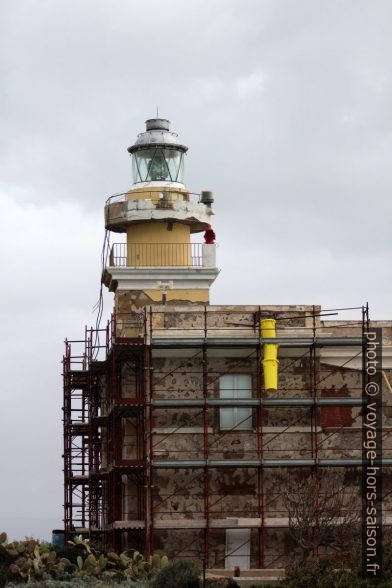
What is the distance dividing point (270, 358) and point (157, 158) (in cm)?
1168

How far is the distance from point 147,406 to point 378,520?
7.77 m

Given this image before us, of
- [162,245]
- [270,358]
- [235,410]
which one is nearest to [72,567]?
[235,410]

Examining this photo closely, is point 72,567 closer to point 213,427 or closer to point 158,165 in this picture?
point 213,427

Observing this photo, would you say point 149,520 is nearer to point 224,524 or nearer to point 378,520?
point 224,524

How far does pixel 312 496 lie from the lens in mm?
56844

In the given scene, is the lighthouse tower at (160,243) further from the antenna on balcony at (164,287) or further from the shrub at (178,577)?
the shrub at (178,577)

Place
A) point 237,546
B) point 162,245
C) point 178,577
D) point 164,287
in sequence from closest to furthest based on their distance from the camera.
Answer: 1. point 178,577
2. point 237,546
3. point 164,287
4. point 162,245

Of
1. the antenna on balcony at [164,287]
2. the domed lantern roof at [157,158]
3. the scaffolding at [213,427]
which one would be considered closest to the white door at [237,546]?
the scaffolding at [213,427]

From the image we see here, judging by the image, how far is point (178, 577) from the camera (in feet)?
165

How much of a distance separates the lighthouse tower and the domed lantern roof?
0.05 meters

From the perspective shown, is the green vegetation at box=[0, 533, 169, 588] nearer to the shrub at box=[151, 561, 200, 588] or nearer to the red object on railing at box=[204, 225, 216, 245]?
the shrub at box=[151, 561, 200, 588]

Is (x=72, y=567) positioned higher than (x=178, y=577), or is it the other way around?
(x=72, y=567)

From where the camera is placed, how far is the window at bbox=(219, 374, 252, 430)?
59.2m

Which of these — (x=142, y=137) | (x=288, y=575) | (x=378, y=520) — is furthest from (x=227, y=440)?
(x=142, y=137)
